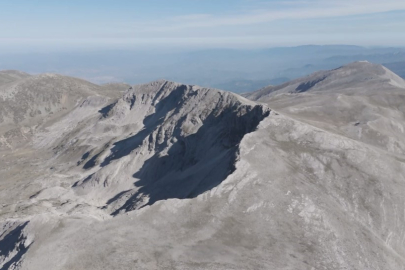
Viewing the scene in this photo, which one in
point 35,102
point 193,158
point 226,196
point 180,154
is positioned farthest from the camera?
point 35,102

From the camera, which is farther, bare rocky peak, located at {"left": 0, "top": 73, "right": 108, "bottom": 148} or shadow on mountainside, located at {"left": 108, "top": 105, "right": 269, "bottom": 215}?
bare rocky peak, located at {"left": 0, "top": 73, "right": 108, "bottom": 148}

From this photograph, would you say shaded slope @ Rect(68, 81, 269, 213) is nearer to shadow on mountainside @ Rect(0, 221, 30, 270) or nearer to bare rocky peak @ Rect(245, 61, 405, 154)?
bare rocky peak @ Rect(245, 61, 405, 154)

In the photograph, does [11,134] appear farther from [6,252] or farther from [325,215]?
[325,215]

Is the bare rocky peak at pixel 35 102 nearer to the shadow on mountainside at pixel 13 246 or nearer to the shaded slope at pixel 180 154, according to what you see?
the shaded slope at pixel 180 154

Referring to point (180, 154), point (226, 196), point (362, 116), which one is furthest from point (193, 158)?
point (362, 116)

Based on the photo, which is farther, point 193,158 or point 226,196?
point 193,158

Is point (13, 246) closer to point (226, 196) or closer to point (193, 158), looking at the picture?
point (226, 196)

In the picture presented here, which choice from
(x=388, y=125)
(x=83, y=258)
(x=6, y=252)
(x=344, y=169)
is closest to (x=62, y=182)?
(x=6, y=252)

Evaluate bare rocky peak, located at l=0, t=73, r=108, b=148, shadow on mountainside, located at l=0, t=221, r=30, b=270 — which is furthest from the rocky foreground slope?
→ bare rocky peak, located at l=0, t=73, r=108, b=148
